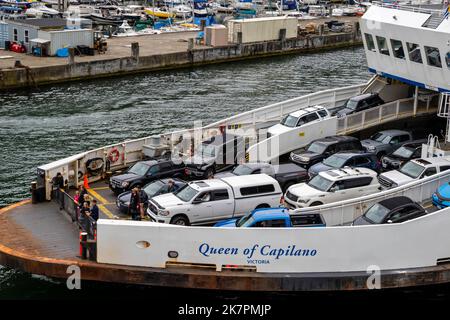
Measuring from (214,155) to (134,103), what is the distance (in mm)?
23173

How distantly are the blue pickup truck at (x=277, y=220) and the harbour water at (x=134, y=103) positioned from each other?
800cm

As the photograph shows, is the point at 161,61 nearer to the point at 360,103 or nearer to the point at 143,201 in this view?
the point at 360,103

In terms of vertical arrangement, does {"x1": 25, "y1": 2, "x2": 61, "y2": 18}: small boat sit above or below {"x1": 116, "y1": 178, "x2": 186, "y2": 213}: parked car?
above

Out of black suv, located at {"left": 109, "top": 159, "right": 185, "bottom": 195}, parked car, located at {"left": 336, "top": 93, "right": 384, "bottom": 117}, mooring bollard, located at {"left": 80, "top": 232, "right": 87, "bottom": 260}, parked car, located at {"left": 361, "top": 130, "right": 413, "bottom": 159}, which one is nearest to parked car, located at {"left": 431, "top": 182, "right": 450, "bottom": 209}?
parked car, located at {"left": 361, "top": 130, "right": 413, "bottom": 159}

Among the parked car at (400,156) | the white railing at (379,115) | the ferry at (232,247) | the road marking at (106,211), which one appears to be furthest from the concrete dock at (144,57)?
the parked car at (400,156)

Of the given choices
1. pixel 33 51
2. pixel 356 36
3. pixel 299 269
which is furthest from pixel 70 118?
pixel 356 36

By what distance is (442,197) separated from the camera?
888 inches

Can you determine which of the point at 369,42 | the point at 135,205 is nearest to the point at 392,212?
the point at 135,205

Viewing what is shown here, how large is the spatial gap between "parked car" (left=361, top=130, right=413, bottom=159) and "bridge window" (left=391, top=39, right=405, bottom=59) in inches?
117

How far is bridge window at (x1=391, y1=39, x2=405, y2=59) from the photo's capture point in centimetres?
3073

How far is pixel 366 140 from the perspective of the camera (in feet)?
103

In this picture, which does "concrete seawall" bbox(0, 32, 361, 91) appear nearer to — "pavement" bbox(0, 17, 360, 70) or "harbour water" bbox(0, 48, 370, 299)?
"harbour water" bbox(0, 48, 370, 299)

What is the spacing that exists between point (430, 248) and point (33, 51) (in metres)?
44.7

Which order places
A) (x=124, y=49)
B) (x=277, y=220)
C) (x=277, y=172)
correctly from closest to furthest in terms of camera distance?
(x=277, y=220), (x=277, y=172), (x=124, y=49)
